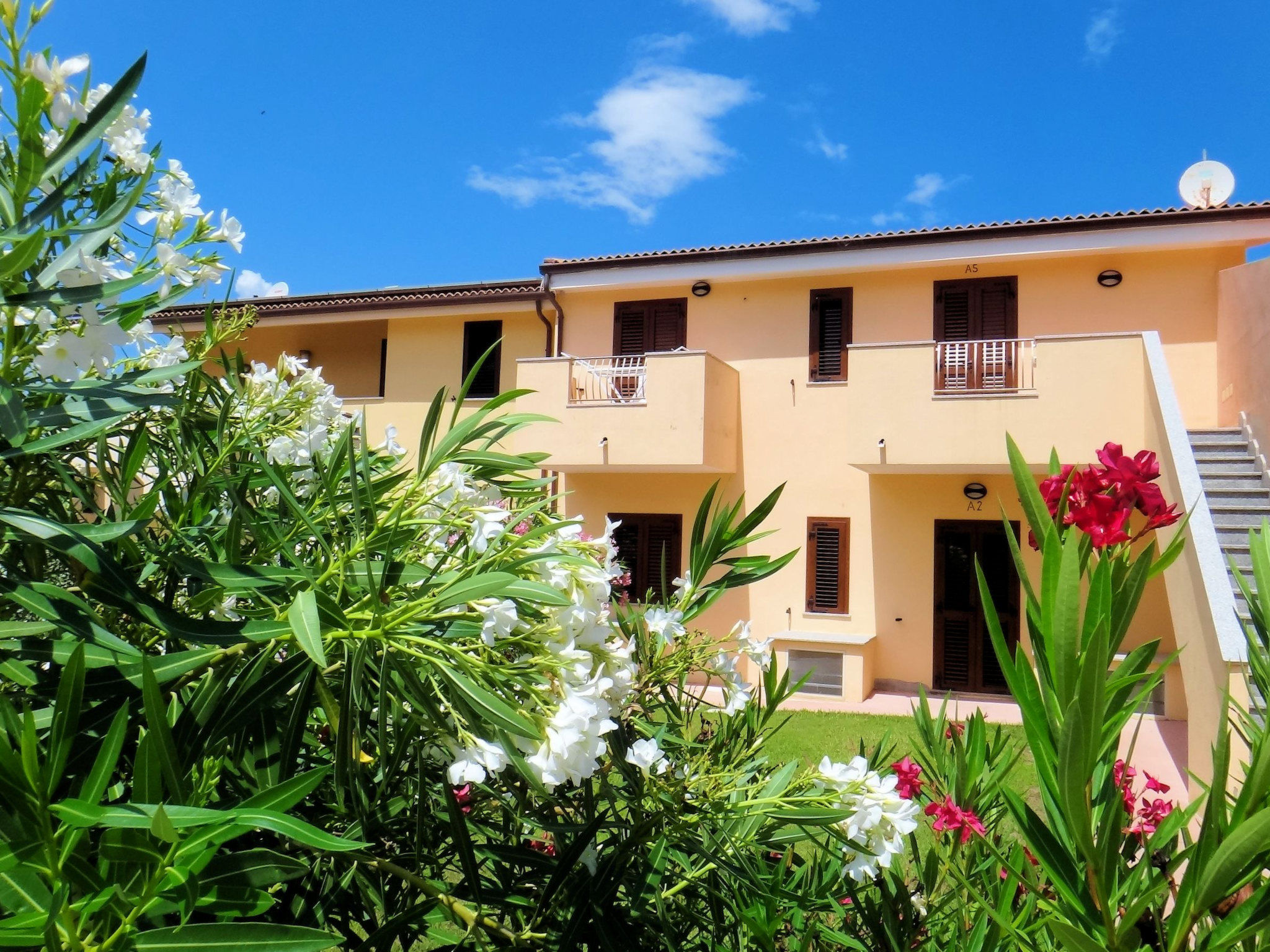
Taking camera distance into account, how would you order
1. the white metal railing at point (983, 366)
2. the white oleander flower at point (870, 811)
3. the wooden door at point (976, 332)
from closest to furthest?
the white oleander flower at point (870, 811), the white metal railing at point (983, 366), the wooden door at point (976, 332)

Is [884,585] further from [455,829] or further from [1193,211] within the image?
[455,829]

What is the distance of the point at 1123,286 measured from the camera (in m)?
10.7

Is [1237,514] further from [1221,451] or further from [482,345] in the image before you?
[482,345]

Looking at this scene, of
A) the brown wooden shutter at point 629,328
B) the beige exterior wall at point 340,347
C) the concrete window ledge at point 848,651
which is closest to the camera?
the concrete window ledge at point 848,651

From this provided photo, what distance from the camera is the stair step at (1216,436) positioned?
9492 mm

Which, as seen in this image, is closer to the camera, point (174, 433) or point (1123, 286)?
point (174, 433)

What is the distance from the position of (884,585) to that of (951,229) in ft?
14.9

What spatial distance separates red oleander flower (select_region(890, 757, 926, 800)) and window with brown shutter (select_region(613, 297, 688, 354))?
10.4 m

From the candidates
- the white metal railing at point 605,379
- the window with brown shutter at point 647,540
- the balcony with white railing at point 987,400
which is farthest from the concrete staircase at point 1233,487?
the white metal railing at point 605,379

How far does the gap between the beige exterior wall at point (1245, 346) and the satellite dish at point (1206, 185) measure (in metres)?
1.37

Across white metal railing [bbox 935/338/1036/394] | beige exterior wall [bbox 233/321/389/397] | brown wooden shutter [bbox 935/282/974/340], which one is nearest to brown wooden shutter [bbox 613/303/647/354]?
brown wooden shutter [bbox 935/282/974/340]

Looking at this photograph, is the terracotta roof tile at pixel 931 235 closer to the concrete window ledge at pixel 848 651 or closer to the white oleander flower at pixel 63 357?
the concrete window ledge at pixel 848 651

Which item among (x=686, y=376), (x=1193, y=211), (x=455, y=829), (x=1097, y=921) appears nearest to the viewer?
(x=1097, y=921)

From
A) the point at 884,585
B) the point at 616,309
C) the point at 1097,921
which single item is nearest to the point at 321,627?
the point at 1097,921
